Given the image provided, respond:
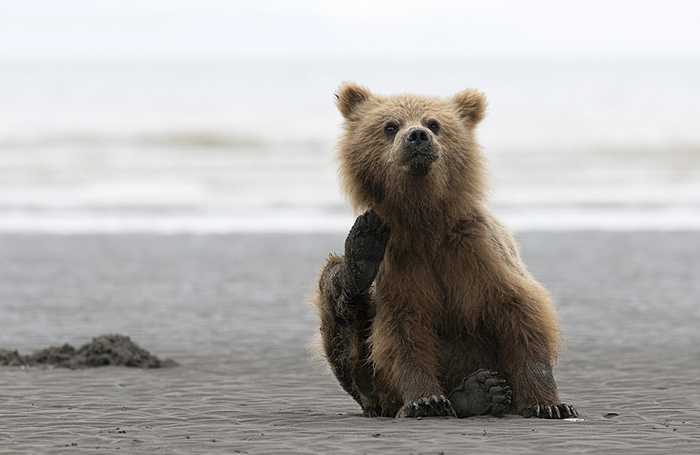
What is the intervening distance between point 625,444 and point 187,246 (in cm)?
1080

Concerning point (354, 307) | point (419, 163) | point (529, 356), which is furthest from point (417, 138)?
point (529, 356)

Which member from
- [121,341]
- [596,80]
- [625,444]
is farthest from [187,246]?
Answer: [596,80]

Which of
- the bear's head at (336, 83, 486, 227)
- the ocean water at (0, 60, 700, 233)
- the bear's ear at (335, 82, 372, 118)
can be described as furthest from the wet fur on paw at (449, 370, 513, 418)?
the bear's ear at (335, 82, 372, 118)

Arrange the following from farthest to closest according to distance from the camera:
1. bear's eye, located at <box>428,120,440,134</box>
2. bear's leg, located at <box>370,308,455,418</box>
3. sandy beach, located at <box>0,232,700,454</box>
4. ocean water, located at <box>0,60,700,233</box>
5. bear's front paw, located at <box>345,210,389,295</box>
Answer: ocean water, located at <box>0,60,700,233</box>
bear's eye, located at <box>428,120,440,134</box>
bear's leg, located at <box>370,308,455,418</box>
bear's front paw, located at <box>345,210,389,295</box>
sandy beach, located at <box>0,232,700,454</box>

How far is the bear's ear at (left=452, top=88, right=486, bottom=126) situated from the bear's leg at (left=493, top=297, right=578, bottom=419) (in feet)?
3.61

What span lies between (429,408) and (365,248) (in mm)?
877

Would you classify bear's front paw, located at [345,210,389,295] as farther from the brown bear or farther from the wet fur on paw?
the wet fur on paw

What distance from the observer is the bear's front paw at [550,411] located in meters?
6.12

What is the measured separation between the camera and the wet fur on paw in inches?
243

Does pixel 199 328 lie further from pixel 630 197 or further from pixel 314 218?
pixel 630 197

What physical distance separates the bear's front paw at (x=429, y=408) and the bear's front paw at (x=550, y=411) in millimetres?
401

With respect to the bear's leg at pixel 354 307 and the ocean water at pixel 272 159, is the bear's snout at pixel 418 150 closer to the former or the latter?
the bear's leg at pixel 354 307

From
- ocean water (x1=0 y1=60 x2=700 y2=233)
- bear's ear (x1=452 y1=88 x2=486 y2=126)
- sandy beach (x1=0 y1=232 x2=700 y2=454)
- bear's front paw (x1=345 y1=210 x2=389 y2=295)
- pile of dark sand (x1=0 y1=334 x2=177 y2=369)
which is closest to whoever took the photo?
sandy beach (x1=0 y1=232 x2=700 y2=454)

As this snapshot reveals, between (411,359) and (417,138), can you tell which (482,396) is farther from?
(417,138)
